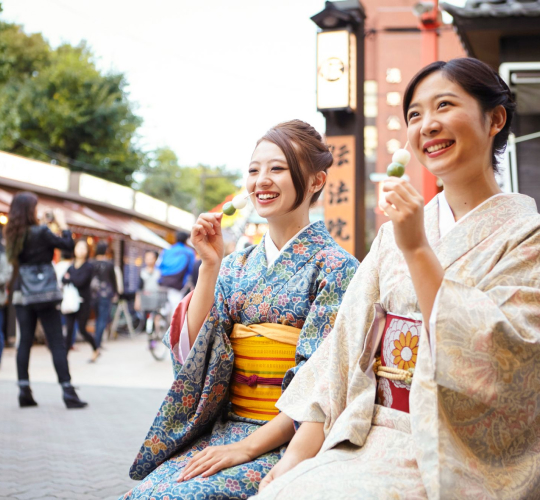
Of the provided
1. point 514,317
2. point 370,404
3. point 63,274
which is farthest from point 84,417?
point 514,317


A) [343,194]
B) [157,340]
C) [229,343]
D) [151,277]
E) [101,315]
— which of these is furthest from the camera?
[151,277]

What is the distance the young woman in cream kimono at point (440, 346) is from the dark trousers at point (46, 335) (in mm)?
4625

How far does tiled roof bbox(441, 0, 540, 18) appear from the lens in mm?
6035

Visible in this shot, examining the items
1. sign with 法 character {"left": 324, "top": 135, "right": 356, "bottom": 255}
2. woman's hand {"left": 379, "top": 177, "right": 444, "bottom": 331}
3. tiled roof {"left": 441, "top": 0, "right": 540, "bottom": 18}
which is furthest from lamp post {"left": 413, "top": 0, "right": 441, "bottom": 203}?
woman's hand {"left": 379, "top": 177, "right": 444, "bottom": 331}

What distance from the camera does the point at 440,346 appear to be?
1.59 m

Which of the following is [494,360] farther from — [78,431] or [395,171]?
[78,431]

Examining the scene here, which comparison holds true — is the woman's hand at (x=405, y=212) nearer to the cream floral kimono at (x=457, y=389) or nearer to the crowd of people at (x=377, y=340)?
the crowd of people at (x=377, y=340)

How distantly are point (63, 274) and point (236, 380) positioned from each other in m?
7.49

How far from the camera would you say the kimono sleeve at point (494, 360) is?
1.58 m

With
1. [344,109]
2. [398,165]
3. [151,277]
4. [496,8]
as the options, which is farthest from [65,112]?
[398,165]

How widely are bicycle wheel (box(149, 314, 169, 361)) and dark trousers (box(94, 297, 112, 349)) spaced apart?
82cm

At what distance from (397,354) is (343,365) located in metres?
Result: 0.18

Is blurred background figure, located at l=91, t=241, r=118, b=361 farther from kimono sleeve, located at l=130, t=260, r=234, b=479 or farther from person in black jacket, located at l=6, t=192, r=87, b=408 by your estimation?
kimono sleeve, located at l=130, t=260, r=234, b=479

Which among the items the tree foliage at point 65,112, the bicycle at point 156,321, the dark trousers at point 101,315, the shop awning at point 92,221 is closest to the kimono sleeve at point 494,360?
the bicycle at point 156,321
